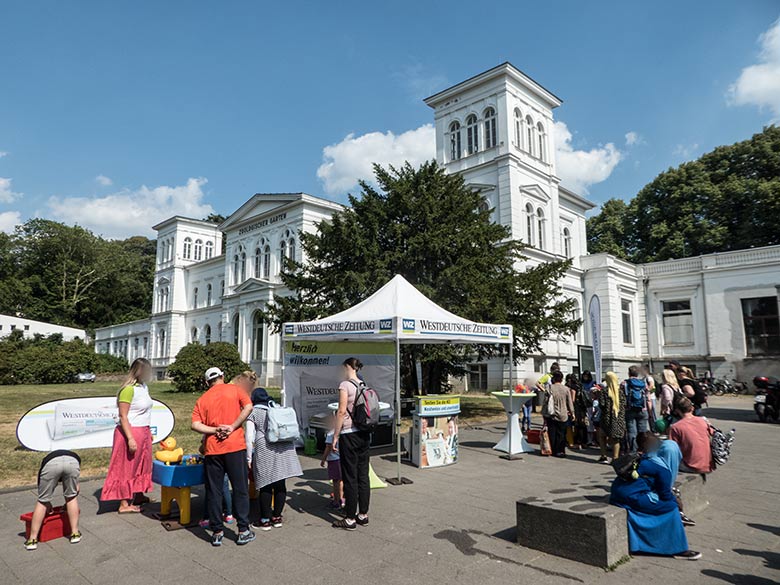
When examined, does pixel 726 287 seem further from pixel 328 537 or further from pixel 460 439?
pixel 328 537

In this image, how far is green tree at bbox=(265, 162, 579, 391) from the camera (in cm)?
1694

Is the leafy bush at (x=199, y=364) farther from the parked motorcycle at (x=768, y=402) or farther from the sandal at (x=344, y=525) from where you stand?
the parked motorcycle at (x=768, y=402)

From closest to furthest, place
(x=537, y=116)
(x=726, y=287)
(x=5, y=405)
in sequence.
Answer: (x=5, y=405) < (x=726, y=287) < (x=537, y=116)

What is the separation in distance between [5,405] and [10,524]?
17.5 metres

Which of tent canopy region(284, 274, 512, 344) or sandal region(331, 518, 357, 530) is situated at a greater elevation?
tent canopy region(284, 274, 512, 344)

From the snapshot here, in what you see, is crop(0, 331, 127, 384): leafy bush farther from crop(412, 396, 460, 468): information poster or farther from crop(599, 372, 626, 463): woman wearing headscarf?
crop(599, 372, 626, 463): woman wearing headscarf

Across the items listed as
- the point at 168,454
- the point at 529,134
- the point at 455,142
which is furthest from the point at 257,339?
the point at 168,454

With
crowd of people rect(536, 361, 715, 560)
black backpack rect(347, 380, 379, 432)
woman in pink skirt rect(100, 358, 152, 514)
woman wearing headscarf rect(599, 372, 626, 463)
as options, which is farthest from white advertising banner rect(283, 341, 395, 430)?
black backpack rect(347, 380, 379, 432)

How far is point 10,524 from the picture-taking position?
623 cm

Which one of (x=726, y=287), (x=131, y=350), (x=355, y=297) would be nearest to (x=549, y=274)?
(x=355, y=297)

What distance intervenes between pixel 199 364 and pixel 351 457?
21886mm

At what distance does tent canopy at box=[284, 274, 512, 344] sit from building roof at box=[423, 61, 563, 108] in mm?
25380

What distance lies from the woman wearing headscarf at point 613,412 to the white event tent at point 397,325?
218 centimetres

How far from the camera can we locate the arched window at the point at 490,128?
106 ft
